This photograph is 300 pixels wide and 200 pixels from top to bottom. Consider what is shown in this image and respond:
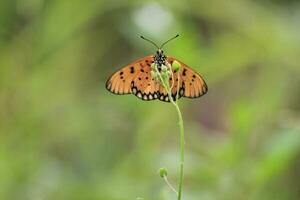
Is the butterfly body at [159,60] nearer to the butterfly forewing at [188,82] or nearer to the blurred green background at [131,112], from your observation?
the butterfly forewing at [188,82]

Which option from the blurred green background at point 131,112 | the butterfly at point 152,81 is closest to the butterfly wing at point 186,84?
the butterfly at point 152,81

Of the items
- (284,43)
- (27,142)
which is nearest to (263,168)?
(284,43)

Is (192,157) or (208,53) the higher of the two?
(208,53)

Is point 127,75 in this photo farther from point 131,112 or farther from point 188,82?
point 131,112

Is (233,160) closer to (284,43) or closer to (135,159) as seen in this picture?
(135,159)

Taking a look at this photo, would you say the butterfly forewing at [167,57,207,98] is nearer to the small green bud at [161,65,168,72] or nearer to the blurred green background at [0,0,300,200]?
the small green bud at [161,65,168,72]

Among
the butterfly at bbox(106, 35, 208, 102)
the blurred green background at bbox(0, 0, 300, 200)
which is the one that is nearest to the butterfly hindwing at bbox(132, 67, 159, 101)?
the butterfly at bbox(106, 35, 208, 102)
